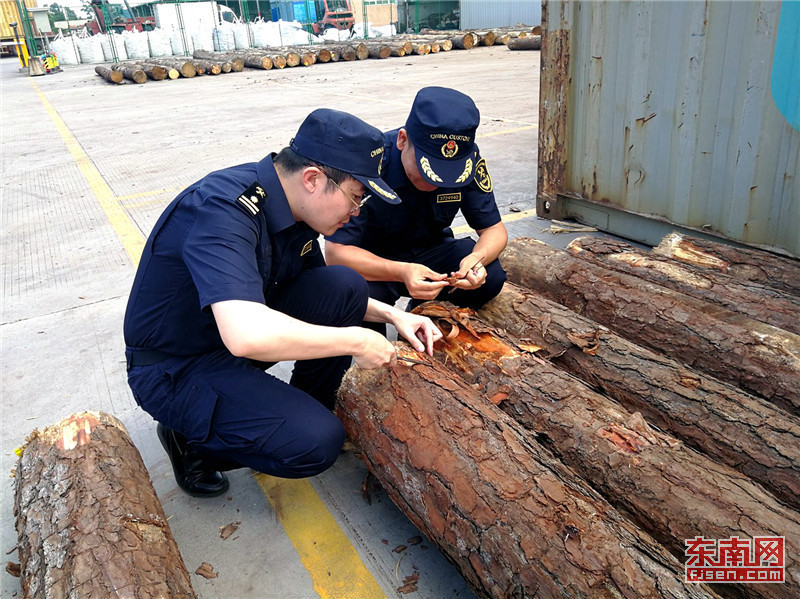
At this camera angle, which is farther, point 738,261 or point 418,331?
point 738,261

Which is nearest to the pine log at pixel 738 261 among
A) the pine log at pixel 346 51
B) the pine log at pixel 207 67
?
the pine log at pixel 207 67

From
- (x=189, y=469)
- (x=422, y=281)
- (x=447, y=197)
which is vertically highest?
(x=447, y=197)

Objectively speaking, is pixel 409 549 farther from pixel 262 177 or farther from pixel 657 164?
pixel 657 164

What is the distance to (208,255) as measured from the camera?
1.83 m

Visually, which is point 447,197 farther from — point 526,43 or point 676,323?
point 526,43

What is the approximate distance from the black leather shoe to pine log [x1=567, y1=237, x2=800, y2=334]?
87.4 inches

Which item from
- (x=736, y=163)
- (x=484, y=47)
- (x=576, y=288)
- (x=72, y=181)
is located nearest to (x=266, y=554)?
(x=576, y=288)

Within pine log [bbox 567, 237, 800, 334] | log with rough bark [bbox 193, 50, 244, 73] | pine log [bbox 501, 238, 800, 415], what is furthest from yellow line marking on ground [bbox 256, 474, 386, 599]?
log with rough bark [bbox 193, 50, 244, 73]

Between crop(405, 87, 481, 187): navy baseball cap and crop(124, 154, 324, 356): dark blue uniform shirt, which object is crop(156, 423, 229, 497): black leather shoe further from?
crop(405, 87, 481, 187): navy baseball cap

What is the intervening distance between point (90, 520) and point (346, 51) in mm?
21658

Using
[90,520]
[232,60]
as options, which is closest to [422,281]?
[90,520]

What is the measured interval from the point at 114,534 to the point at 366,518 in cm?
86

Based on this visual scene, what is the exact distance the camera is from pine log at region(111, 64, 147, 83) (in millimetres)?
18094

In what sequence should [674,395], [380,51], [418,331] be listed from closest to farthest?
[674,395], [418,331], [380,51]
